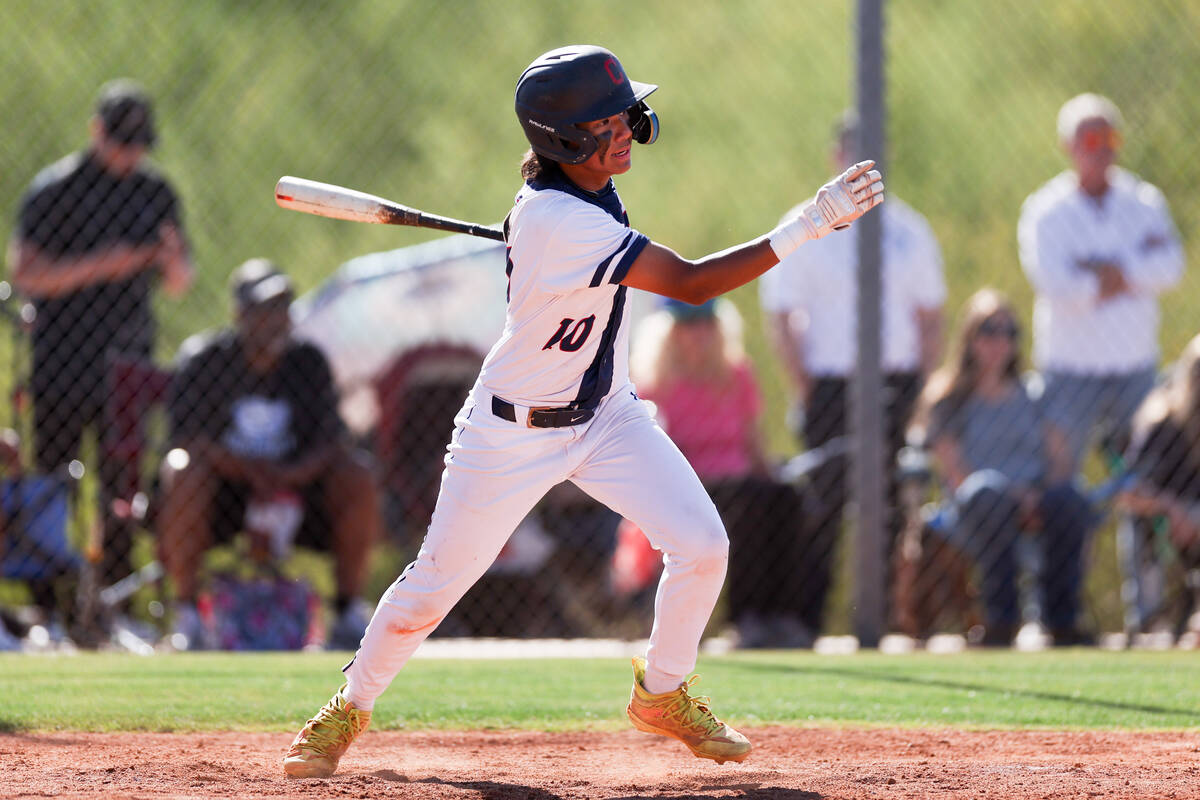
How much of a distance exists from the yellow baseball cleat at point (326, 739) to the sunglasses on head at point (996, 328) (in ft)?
13.9

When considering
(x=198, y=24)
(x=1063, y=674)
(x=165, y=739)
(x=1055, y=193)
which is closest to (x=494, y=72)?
(x=198, y=24)

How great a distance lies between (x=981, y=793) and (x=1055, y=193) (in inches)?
179

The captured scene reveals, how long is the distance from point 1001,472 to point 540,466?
13.0 feet

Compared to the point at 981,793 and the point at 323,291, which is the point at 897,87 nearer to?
the point at 323,291

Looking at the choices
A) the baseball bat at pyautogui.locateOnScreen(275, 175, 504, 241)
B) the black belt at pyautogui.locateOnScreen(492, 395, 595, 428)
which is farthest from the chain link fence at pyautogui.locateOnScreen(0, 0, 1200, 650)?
the black belt at pyautogui.locateOnScreen(492, 395, 595, 428)

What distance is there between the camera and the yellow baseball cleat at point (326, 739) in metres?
4.07

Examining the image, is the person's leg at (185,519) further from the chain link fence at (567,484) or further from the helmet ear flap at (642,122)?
the helmet ear flap at (642,122)

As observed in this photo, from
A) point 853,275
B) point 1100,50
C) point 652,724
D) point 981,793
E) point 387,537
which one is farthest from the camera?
point 1100,50

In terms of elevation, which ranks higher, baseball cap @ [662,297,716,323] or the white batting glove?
baseball cap @ [662,297,716,323]

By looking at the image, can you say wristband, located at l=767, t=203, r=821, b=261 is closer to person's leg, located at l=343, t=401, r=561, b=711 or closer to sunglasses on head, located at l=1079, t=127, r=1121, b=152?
person's leg, located at l=343, t=401, r=561, b=711

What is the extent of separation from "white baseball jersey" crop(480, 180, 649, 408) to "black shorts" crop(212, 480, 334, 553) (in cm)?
336

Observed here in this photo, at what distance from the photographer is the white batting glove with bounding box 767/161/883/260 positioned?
12.9 ft

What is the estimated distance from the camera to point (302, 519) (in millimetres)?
7461

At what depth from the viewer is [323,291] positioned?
367 inches
